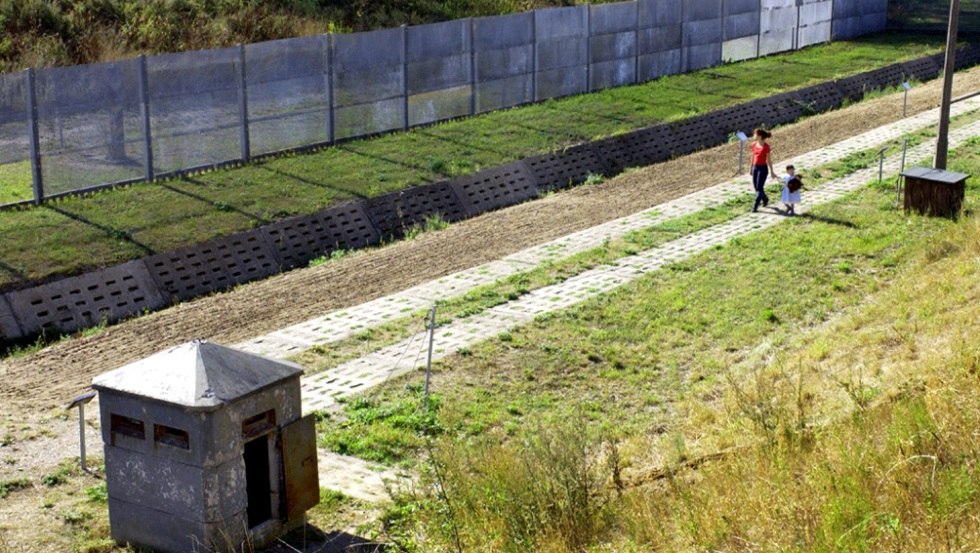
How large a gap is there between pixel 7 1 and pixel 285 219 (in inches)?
593

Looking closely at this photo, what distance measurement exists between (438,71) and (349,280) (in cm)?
1172

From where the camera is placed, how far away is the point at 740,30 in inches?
1708

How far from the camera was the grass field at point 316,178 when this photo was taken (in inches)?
829

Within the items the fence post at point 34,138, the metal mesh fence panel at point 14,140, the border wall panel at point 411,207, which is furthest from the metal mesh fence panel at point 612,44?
the metal mesh fence panel at point 14,140

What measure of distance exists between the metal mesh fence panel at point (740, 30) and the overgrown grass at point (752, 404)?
1880 cm

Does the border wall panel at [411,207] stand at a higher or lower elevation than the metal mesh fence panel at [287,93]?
lower

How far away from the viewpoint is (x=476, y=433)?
1453 centimetres

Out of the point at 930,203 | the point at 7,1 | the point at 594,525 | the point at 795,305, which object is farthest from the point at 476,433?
the point at 7,1

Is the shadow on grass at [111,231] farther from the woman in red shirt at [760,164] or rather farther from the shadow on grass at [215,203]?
the woman in red shirt at [760,164]

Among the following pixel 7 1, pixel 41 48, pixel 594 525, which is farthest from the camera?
pixel 7 1

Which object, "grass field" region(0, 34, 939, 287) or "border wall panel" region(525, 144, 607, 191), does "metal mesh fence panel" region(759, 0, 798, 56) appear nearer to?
"grass field" region(0, 34, 939, 287)

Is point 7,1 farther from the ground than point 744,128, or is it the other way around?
point 7,1

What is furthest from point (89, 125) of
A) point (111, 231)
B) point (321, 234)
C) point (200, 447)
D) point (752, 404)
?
point (752, 404)

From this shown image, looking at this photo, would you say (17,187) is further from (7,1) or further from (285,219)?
(7,1)
